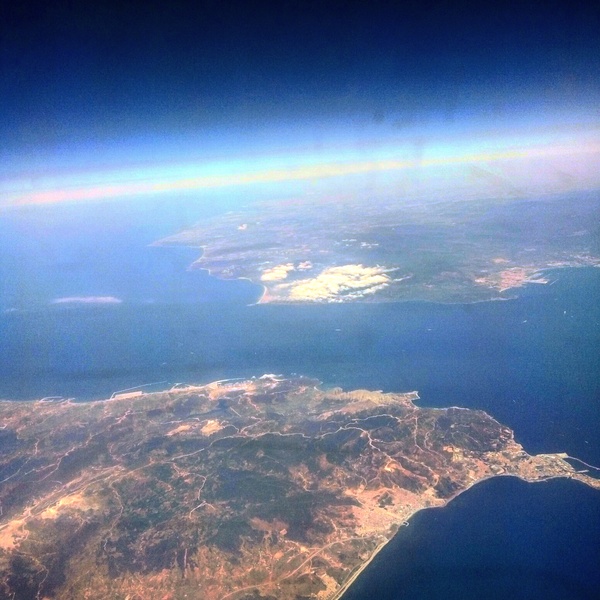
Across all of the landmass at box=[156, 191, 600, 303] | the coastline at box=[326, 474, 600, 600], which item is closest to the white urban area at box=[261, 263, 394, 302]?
the landmass at box=[156, 191, 600, 303]

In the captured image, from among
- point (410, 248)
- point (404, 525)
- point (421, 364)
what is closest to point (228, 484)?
point (404, 525)

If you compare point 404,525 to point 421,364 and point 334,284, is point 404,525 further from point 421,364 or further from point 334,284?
point 334,284

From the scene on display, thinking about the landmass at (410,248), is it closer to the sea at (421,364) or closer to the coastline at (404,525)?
the sea at (421,364)

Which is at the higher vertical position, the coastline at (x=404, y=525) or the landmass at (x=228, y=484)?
the landmass at (x=228, y=484)

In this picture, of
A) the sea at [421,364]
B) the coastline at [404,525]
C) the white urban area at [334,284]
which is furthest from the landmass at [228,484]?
the white urban area at [334,284]

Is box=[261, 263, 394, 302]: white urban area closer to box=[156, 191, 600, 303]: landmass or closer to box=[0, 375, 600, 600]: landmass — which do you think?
box=[156, 191, 600, 303]: landmass

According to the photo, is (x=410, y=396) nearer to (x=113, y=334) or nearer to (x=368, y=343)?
(x=368, y=343)
